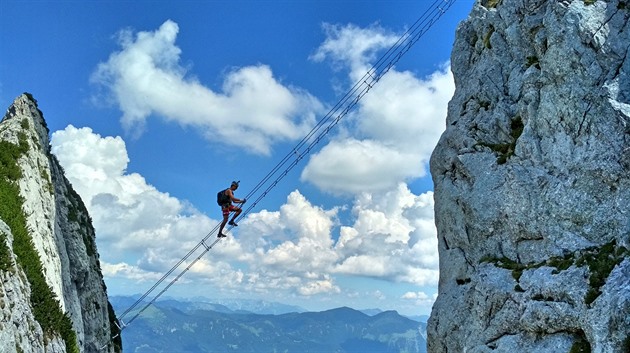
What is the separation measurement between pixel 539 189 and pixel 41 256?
36696 millimetres

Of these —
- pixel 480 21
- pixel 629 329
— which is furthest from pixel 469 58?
pixel 629 329

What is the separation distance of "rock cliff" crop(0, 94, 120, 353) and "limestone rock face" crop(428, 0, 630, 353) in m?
28.5

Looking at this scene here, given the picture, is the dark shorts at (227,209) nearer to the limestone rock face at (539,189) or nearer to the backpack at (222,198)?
the backpack at (222,198)

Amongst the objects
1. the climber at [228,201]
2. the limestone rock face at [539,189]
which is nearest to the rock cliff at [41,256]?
the climber at [228,201]

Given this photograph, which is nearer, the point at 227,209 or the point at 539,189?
the point at 227,209

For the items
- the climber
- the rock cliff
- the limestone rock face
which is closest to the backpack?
the climber

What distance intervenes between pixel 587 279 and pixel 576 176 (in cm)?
884

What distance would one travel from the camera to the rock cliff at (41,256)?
29938 mm

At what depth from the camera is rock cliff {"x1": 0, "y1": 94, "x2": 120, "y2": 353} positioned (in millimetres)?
29938

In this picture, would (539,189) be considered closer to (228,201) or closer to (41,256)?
(228,201)

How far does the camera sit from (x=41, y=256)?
3800 cm

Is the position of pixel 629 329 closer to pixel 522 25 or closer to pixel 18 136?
pixel 522 25

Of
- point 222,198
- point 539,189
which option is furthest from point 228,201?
point 539,189

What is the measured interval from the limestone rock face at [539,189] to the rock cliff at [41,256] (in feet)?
93.5
